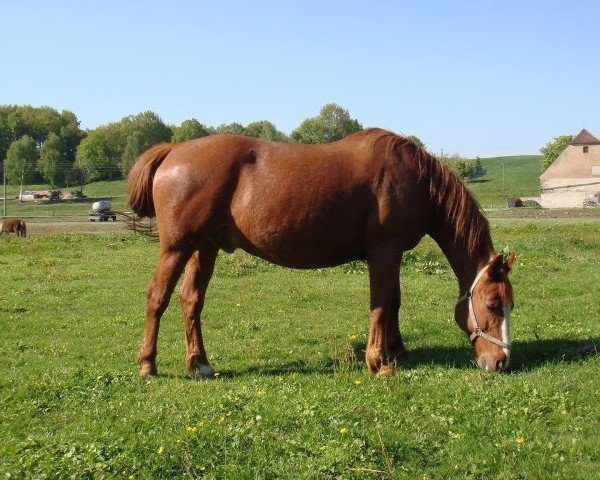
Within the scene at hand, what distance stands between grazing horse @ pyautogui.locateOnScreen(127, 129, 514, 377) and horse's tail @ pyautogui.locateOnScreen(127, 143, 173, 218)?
0.19m

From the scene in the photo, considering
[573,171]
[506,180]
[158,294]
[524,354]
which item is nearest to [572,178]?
[573,171]

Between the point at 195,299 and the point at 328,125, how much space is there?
227ft

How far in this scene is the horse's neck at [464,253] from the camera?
7020 mm

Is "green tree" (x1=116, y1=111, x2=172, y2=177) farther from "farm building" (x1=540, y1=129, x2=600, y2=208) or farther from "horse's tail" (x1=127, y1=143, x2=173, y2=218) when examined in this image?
"horse's tail" (x1=127, y1=143, x2=173, y2=218)

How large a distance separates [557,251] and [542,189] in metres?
53.0

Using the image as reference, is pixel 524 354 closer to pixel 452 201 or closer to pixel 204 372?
pixel 452 201

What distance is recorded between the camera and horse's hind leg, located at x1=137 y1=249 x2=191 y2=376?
6879 mm

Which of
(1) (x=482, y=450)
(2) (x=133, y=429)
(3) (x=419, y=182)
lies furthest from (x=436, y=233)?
(2) (x=133, y=429)

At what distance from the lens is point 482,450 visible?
184 inches

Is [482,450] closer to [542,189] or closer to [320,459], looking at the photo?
[320,459]

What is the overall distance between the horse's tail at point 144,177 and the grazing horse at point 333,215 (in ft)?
0.63

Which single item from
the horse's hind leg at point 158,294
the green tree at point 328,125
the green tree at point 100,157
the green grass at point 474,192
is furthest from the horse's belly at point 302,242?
the green tree at point 100,157

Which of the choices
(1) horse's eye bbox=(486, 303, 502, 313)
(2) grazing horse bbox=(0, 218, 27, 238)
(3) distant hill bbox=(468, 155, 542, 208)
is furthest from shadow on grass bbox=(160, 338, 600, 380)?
(3) distant hill bbox=(468, 155, 542, 208)

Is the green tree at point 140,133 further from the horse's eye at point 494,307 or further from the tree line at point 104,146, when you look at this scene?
the horse's eye at point 494,307
